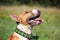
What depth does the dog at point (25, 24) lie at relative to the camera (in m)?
1.99

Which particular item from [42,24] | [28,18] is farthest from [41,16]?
[28,18]

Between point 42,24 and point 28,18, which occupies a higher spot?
point 28,18

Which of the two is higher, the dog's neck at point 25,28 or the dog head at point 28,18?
the dog head at point 28,18

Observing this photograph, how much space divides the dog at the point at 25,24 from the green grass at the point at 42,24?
0.41ft

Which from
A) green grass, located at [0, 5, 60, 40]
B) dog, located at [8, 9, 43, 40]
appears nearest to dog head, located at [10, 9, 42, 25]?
dog, located at [8, 9, 43, 40]

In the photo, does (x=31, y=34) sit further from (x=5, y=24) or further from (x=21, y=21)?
(x=5, y=24)

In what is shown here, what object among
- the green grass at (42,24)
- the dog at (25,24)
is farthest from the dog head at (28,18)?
the green grass at (42,24)

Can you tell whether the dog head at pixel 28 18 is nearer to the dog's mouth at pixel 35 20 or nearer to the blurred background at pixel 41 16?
the dog's mouth at pixel 35 20

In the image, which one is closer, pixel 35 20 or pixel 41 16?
pixel 35 20

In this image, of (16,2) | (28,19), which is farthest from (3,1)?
(28,19)

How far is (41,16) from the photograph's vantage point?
7.17 ft

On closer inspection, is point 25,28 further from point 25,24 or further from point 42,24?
point 42,24

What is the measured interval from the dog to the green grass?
0.13 meters

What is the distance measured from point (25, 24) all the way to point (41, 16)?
214 millimetres
